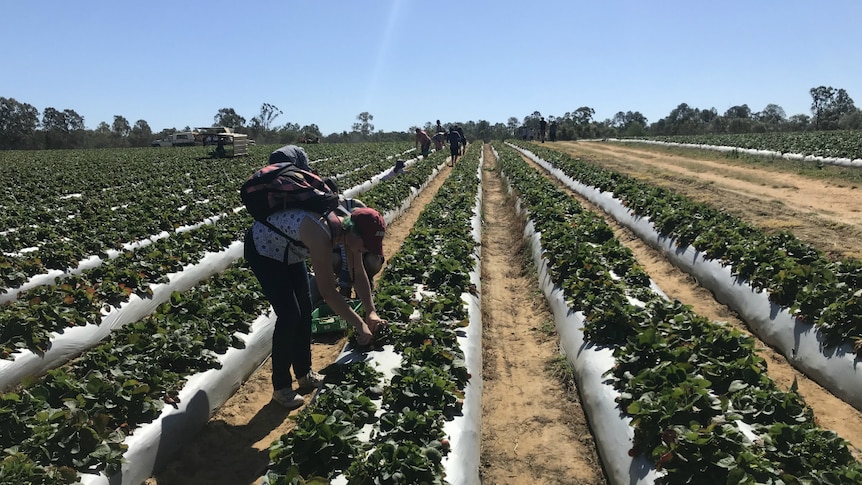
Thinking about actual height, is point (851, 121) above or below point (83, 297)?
above

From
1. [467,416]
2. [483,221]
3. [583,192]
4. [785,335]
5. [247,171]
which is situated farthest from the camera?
[247,171]

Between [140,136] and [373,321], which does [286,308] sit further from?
[140,136]

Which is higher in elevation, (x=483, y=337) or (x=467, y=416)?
(x=467, y=416)

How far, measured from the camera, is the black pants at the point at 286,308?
442 cm

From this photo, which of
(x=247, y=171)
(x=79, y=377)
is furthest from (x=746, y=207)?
(x=247, y=171)

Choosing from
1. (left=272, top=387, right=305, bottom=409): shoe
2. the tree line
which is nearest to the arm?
(left=272, top=387, right=305, bottom=409): shoe

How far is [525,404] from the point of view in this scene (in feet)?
16.8

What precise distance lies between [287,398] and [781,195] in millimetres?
14491

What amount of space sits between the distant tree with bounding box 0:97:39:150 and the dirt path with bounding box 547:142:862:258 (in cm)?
8051

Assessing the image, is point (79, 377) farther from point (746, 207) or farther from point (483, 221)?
point (746, 207)

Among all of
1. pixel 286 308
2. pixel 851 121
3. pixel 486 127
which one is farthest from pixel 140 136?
pixel 851 121

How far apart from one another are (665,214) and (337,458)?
28.1 feet

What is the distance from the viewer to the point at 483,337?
21.8ft

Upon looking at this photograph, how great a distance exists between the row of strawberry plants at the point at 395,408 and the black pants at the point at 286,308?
0.46m
